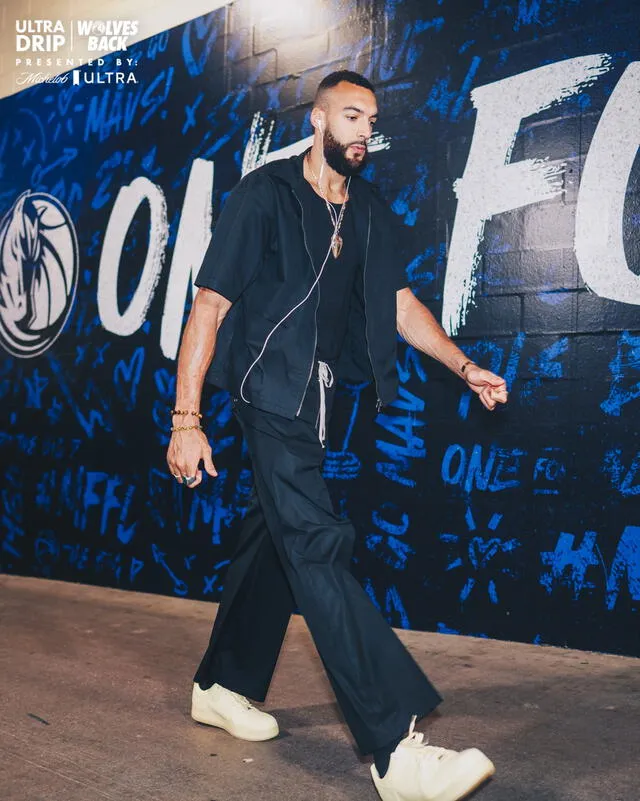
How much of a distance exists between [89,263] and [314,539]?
3.74 m

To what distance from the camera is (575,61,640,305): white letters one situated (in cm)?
362

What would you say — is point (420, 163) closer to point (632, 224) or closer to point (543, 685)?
point (632, 224)

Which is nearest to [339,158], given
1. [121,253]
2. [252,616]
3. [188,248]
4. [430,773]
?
[252,616]

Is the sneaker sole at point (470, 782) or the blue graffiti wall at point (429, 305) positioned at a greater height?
the blue graffiti wall at point (429, 305)

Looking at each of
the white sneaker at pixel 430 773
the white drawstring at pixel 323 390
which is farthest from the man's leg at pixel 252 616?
the white sneaker at pixel 430 773

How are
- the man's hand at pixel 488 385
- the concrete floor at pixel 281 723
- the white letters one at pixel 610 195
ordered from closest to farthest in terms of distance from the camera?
1. the concrete floor at pixel 281 723
2. the man's hand at pixel 488 385
3. the white letters one at pixel 610 195

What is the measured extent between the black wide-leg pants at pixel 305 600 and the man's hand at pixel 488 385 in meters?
0.41

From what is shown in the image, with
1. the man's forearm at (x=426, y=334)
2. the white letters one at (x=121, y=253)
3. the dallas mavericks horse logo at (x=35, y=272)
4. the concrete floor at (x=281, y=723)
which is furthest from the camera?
the dallas mavericks horse logo at (x=35, y=272)

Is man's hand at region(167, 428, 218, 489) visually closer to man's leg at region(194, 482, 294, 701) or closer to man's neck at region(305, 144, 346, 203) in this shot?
man's leg at region(194, 482, 294, 701)

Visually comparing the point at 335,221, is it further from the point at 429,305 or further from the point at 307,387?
the point at 429,305

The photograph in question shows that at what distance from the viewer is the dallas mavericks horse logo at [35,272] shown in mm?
5930

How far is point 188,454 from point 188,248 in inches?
112

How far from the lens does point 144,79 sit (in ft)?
18.1

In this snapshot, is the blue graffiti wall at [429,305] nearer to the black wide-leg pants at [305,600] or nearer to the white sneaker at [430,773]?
the black wide-leg pants at [305,600]
